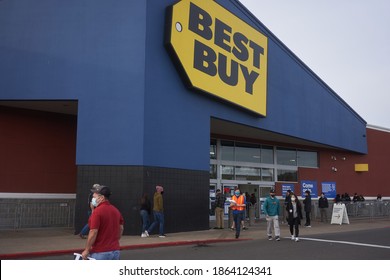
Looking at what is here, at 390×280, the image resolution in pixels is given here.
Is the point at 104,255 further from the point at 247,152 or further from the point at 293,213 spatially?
the point at 247,152

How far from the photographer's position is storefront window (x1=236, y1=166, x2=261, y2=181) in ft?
82.2

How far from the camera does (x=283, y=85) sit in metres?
24.4

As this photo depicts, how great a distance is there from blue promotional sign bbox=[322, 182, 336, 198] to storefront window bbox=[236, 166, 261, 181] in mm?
6634

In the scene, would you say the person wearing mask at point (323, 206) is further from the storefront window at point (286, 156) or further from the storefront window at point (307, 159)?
the storefront window at point (307, 159)

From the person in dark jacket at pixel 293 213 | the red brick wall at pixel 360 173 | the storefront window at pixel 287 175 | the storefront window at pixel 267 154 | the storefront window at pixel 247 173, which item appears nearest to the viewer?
the person in dark jacket at pixel 293 213

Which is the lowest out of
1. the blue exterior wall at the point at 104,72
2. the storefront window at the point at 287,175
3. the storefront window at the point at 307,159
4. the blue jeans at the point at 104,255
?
the blue jeans at the point at 104,255

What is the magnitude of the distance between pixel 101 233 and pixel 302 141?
23.2 metres

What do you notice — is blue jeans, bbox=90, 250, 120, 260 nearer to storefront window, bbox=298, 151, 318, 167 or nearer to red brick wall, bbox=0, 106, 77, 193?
red brick wall, bbox=0, 106, 77, 193

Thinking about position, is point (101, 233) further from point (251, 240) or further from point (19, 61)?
point (19, 61)

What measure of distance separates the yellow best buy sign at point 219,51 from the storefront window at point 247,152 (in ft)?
13.8

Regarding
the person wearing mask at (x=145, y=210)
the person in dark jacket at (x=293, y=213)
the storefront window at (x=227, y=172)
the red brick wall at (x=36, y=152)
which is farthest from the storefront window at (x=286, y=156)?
the person wearing mask at (x=145, y=210)

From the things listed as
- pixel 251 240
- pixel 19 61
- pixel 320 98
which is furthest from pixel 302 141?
pixel 19 61

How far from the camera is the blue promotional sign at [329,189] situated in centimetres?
3014

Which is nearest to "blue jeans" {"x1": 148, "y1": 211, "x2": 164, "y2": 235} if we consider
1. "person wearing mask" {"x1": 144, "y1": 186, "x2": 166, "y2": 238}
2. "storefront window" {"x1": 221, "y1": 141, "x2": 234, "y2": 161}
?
"person wearing mask" {"x1": 144, "y1": 186, "x2": 166, "y2": 238}
